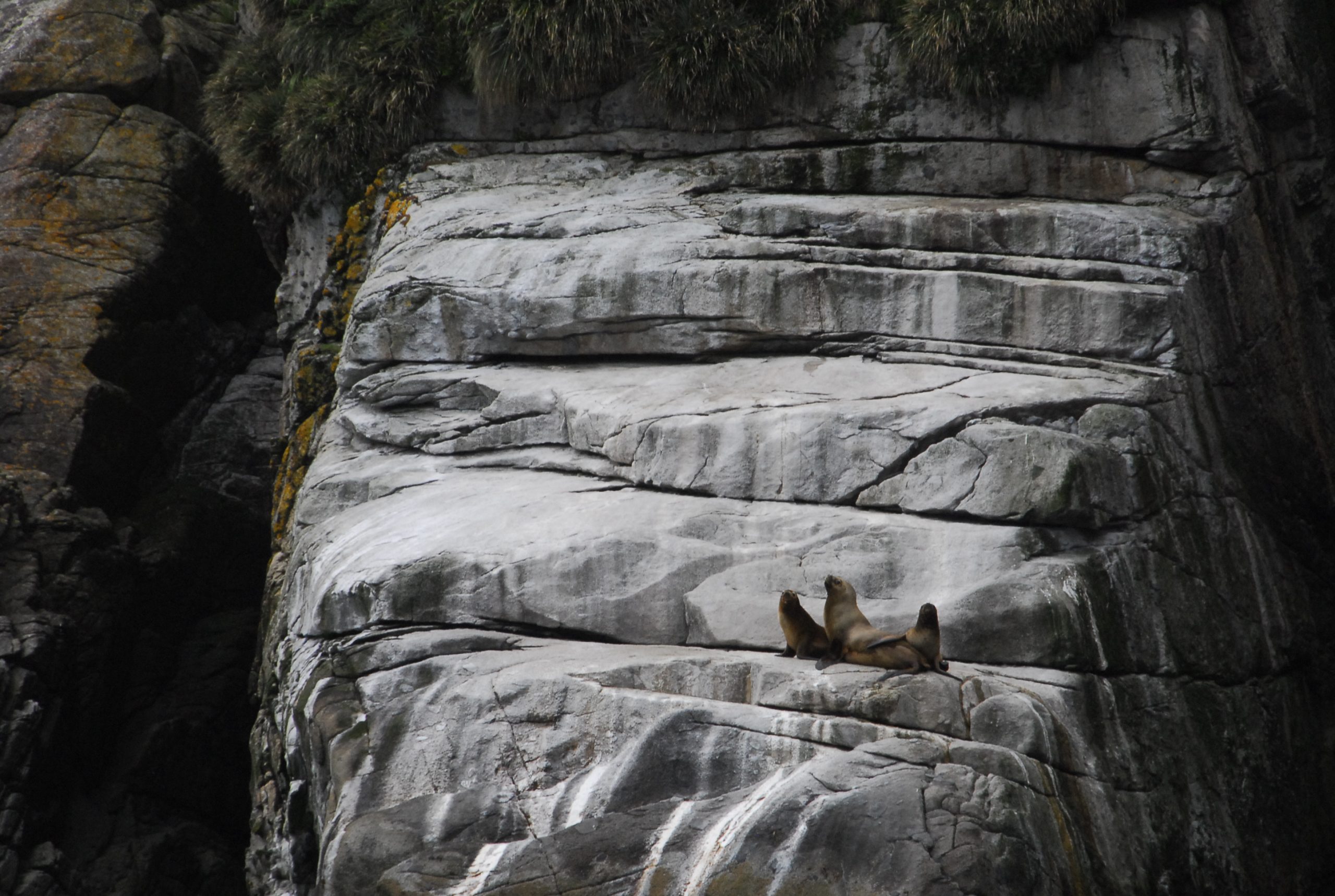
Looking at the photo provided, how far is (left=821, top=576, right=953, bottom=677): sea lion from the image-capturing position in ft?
29.0

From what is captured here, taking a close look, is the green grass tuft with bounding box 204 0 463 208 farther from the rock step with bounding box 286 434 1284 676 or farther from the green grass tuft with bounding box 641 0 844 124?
the rock step with bounding box 286 434 1284 676

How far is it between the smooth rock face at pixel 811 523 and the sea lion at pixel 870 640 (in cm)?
16

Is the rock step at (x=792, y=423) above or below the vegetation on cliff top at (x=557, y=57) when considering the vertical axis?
below

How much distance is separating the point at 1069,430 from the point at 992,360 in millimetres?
1251

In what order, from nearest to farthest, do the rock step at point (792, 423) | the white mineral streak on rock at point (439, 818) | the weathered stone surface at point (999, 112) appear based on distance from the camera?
the white mineral streak on rock at point (439, 818)
the rock step at point (792, 423)
the weathered stone surface at point (999, 112)

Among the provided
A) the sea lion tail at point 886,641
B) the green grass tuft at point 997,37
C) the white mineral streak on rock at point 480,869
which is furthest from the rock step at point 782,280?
the white mineral streak on rock at point 480,869

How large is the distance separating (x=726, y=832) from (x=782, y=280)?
6.00m

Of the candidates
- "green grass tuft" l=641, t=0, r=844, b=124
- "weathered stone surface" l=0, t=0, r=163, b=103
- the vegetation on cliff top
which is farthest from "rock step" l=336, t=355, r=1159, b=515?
"weathered stone surface" l=0, t=0, r=163, b=103

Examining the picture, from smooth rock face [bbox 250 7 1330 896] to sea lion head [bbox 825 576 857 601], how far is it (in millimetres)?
547

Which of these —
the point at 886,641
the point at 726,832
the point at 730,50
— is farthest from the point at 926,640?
the point at 730,50

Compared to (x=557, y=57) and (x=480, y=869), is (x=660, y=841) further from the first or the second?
(x=557, y=57)

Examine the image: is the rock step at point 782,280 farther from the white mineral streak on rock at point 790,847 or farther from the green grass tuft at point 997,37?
the white mineral streak on rock at point 790,847

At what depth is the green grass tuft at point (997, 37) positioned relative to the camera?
43.4ft

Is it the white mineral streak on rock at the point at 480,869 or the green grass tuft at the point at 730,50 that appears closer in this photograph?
the white mineral streak on rock at the point at 480,869
